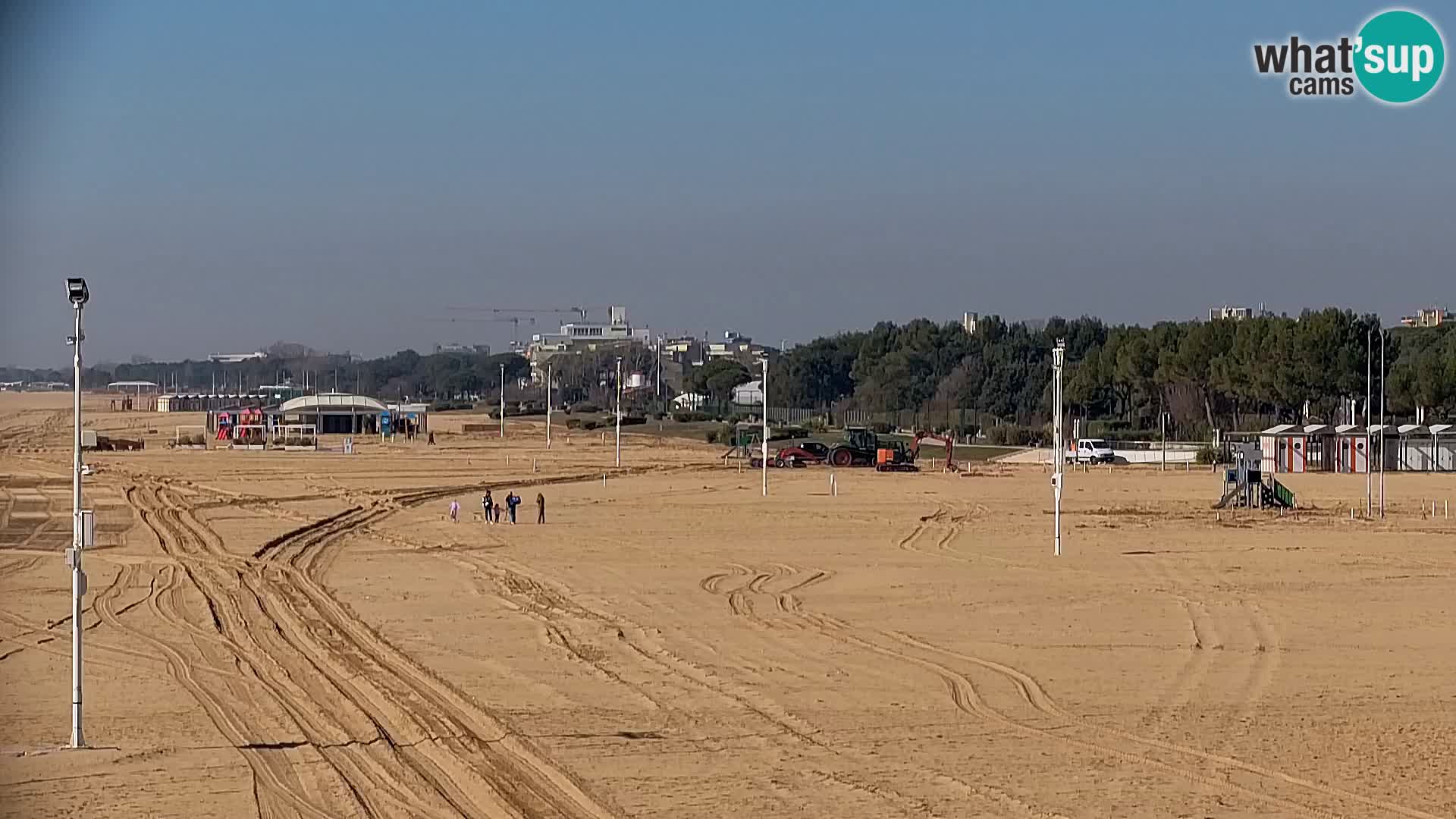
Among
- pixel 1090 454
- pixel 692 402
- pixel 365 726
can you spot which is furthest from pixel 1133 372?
pixel 365 726

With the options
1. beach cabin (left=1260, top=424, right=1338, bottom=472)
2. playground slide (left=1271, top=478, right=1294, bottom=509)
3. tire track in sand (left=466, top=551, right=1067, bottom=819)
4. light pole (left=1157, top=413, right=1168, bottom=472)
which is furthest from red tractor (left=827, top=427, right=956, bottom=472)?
tire track in sand (left=466, top=551, right=1067, bottom=819)

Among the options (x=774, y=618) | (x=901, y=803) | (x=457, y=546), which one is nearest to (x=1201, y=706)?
(x=901, y=803)

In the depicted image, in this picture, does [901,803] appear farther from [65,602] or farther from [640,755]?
[65,602]

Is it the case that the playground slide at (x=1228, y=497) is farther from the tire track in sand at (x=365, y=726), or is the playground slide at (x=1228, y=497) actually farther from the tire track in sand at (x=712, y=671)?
the tire track in sand at (x=365, y=726)

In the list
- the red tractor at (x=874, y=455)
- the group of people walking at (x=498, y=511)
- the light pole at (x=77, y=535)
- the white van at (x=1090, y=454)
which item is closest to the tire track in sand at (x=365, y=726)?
the light pole at (x=77, y=535)

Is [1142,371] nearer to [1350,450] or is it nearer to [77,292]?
[1350,450]

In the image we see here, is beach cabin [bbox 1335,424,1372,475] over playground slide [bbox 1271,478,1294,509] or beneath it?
over

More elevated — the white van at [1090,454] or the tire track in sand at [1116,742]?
the white van at [1090,454]

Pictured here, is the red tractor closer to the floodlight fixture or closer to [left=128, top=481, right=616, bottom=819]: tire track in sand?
[left=128, top=481, right=616, bottom=819]: tire track in sand

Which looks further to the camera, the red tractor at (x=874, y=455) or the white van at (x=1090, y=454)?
the white van at (x=1090, y=454)

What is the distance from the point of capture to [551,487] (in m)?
53.8

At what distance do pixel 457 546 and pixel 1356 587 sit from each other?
661 inches

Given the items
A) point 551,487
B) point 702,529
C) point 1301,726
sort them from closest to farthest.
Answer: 1. point 1301,726
2. point 702,529
3. point 551,487

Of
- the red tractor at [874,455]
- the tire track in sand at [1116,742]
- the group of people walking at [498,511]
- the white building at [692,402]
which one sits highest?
the white building at [692,402]
